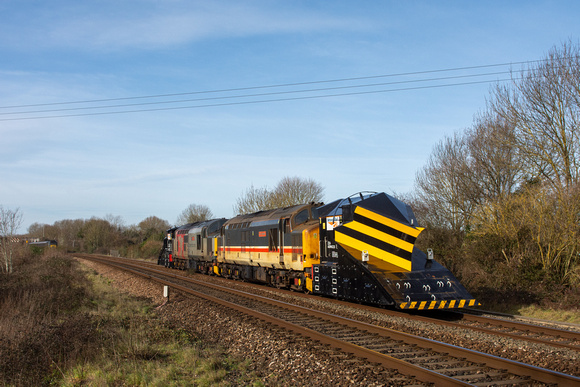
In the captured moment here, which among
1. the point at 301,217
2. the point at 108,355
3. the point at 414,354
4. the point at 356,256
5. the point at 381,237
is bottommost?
the point at 108,355

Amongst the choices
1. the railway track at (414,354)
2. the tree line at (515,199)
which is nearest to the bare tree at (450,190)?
the tree line at (515,199)

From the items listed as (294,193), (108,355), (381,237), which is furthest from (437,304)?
(294,193)

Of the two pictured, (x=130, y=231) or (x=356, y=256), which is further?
(x=130, y=231)

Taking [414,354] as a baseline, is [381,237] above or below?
above

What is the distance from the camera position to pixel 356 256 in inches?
476

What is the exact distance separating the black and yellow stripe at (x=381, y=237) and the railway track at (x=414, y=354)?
215 centimetres

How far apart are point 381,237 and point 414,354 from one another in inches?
193

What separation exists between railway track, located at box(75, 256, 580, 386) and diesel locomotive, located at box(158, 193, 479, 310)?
4.63ft

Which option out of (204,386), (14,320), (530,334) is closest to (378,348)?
(204,386)

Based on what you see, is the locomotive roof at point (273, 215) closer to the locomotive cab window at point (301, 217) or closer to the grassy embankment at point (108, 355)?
the locomotive cab window at point (301, 217)

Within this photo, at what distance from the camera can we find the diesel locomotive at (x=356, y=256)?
A: 11023 millimetres

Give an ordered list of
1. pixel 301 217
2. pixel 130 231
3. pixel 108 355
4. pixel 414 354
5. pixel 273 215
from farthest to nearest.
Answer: pixel 130 231 < pixel 273 215 < pixel 301 217 < pixel 108 355 < pixel 414 354

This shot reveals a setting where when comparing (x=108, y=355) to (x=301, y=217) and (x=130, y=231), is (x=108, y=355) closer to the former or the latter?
(x=301, y=217)

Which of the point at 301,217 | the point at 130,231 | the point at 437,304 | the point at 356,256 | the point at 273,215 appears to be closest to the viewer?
the point at 437,304
